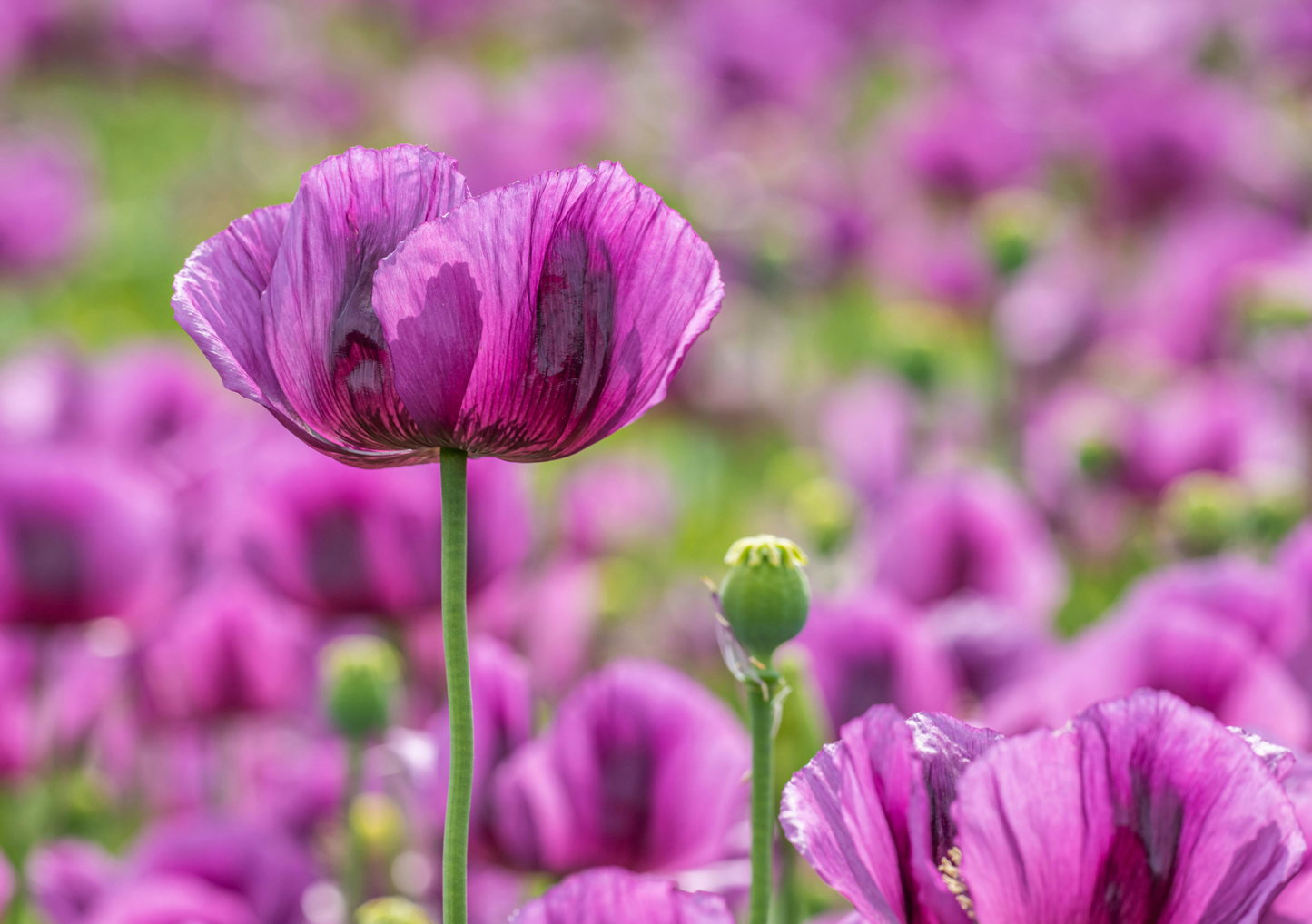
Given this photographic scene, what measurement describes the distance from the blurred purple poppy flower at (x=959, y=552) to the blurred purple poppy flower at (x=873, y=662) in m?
0.29

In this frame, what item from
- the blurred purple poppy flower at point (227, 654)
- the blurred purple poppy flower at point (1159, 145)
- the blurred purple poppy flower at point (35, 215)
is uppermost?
the blurred purple poppy flower at point (1159, 145)

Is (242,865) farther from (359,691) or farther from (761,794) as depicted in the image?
(761,794)

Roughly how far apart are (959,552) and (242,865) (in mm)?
Result: 650

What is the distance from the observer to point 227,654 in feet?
4.10

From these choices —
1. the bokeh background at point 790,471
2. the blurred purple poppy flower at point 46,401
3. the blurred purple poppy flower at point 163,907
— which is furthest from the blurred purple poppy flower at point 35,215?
the blurred purple poppy flower at point 163,907

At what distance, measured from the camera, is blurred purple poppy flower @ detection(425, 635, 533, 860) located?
0.85 metres

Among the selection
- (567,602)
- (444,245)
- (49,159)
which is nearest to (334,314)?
(444,245)

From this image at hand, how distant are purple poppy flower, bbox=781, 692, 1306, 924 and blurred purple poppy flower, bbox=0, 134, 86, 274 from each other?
2.48 meters

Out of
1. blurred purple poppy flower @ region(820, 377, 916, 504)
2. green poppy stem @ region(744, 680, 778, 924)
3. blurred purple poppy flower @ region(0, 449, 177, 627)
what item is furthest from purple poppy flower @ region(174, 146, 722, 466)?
blurred purple poppy flower @ region(820, 377, 916, 504)

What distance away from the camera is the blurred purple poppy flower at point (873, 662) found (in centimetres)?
96

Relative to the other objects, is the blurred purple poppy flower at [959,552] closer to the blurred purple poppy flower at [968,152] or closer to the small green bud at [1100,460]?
the small green bud at [1100,460]

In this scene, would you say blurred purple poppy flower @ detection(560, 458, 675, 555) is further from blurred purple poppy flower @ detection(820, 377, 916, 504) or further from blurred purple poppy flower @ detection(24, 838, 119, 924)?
blurred purple poppy flower @ detection(24, 838, 119, 924)

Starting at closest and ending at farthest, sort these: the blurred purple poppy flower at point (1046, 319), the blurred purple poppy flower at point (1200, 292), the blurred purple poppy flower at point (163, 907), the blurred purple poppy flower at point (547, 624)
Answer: the blurred purple poppy flower at point (163, 907) < the blurred purple poppy flower at point (547, 624) < the blurred purple poppy flower at point (1200, 292) < the blurred purple poppy flower at point (1046, 319)

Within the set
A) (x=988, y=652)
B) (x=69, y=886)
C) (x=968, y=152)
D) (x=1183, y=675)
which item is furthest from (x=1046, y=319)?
(x=69, y=886)
